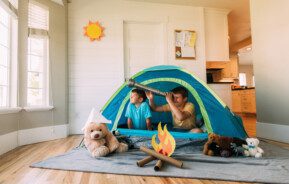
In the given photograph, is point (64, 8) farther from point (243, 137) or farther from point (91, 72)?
point (243, 137)

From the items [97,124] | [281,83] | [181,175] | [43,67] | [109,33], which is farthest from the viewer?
[109,33]

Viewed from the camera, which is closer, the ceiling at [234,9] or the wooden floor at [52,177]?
the wooden floor at [52,177]

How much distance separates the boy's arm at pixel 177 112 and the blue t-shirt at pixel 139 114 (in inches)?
11.6

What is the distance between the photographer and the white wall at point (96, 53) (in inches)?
130

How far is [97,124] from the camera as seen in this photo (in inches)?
73.4

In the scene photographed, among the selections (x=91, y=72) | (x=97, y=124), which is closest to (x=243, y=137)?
(x=97, y=124)

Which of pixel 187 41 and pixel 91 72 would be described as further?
pixel 187 41

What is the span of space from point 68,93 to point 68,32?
99 cm

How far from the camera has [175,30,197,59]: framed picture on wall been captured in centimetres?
364

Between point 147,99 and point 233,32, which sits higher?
point 233,32

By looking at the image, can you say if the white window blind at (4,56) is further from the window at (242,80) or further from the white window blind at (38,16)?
the window at (242,80)

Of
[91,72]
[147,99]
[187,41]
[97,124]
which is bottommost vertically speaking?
[97,124]

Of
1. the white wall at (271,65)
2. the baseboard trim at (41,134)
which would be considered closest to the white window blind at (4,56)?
the baseboard trim at (41,134)

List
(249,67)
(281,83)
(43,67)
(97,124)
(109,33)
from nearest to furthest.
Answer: (97,124) < (281,83) < (43,67) < (109,33) < (249,67)
